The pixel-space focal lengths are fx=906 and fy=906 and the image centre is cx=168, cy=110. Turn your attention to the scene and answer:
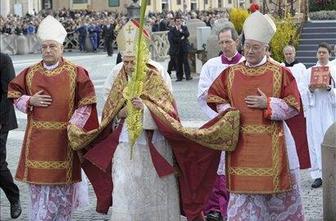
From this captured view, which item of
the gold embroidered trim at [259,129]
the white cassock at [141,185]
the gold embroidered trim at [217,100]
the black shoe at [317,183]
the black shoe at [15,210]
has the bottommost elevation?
the black shoe at [317,183]

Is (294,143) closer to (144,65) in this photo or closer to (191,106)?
(144,65)

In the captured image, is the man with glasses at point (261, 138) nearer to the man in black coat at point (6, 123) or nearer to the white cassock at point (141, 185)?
the white cassock at point (141, 185)

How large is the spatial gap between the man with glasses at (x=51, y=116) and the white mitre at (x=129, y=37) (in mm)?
403

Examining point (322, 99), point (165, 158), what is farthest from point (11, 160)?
point (165, 158)

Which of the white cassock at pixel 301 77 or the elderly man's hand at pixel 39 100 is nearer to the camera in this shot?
the elderly man's hand at pixel 39 100

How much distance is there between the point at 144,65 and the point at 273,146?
115 cm

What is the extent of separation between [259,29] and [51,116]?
5.79 feet

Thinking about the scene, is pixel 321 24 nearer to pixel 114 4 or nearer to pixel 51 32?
pixel 51 32

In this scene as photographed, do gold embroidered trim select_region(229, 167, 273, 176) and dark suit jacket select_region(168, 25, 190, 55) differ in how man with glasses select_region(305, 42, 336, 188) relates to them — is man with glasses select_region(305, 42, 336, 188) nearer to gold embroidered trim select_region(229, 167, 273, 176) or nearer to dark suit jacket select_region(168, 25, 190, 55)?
gold embroidered trim select_region(229, 167, 273, 176)

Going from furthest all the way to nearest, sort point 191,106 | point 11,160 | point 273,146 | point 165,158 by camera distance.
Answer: point 191,106 → point 11,160 → point 165,158 → point 273,146

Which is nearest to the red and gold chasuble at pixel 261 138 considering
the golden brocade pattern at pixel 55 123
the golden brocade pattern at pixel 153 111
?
the golden brocade pattern at pixel 153 111

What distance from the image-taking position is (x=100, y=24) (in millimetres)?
39344

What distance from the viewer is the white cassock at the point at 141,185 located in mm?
6742

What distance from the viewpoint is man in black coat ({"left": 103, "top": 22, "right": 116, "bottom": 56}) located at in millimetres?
33812
